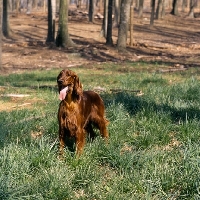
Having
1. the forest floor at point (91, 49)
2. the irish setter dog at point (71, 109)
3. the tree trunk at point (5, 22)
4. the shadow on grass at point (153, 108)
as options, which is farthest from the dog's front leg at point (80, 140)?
the tree trunk at point (5, 22)

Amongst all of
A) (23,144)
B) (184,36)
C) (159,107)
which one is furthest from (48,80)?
(184,36)

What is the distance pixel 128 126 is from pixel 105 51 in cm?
1574

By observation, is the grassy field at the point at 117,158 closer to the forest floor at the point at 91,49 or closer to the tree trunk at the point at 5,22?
the forest floor at the point at 91,49

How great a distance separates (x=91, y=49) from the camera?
22312 millimetres

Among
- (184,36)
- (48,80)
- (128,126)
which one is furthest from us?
(184,36)

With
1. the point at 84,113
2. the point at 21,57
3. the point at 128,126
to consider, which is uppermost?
the point at 84,113

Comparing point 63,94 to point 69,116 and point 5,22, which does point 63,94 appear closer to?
point 69,116

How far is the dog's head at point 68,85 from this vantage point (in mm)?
5031

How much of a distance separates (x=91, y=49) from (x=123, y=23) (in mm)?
2190

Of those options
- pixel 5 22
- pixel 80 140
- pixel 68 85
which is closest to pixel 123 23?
pixel 5 22

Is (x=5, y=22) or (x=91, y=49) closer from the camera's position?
(x=91, y=49)

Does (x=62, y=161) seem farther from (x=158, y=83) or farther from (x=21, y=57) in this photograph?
(x=21, y=57)

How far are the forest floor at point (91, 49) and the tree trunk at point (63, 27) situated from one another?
0.44 m

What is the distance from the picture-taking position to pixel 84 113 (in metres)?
5.52
